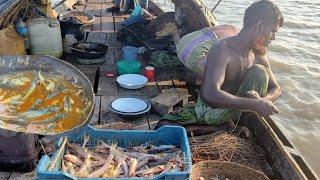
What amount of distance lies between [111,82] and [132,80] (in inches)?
15.7

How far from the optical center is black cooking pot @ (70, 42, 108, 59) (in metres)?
6.54

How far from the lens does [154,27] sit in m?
7.64

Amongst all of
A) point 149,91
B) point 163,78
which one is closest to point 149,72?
point 163,78

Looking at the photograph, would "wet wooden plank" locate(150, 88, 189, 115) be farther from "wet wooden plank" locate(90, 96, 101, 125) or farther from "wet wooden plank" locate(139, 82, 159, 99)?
"wet wooden plank" locate(90, 96, 101, 125)

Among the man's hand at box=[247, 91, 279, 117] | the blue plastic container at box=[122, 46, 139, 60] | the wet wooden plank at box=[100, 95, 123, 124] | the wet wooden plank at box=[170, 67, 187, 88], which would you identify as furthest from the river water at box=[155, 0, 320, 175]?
the wet wooden plank at box=[100, 95, 123, 124]

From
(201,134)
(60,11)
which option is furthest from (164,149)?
(60,11)

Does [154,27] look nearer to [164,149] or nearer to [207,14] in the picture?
[207,14]

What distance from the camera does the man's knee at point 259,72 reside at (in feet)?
13.9

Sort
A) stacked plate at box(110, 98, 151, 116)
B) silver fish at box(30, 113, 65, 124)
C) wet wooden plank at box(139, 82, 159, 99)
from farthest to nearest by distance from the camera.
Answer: wet wooden plank at box(139, 82, 159, 99) < stacked plate at box(110, 98, 151, 116) < silver fish at box(30, 113, 65, 124)

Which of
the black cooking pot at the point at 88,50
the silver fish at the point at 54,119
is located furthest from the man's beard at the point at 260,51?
the black cooking pot at the point at 88,50

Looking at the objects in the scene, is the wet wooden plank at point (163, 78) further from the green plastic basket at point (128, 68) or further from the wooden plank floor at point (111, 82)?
the green plastic basket at point (128, 68)

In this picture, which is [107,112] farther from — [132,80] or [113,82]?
[113,82]

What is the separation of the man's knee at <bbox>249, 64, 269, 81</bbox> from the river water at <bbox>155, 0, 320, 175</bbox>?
103 inches

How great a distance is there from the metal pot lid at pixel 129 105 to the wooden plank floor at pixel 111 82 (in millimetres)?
138
